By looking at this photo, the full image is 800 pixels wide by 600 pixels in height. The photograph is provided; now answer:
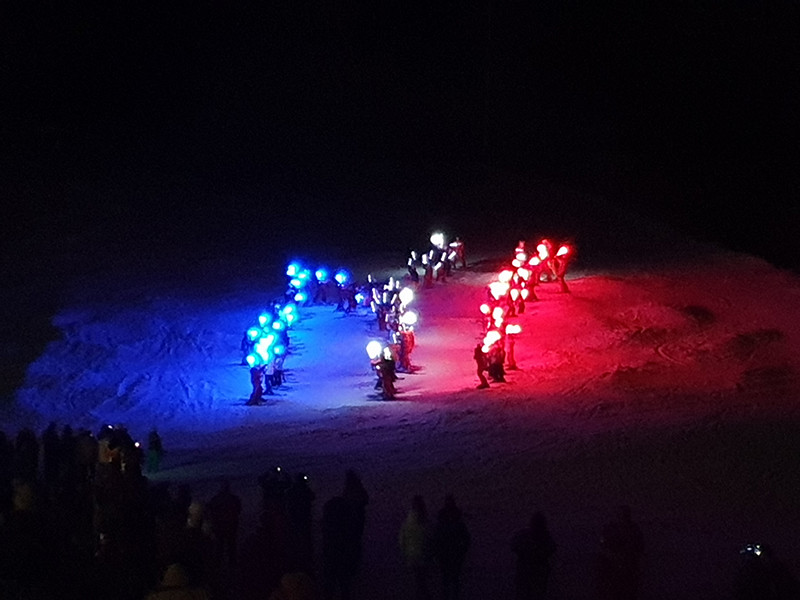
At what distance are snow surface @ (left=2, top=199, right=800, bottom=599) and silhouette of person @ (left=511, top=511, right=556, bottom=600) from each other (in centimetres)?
85

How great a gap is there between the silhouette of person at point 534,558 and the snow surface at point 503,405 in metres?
0.85

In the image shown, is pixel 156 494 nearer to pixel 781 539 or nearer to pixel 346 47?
pixel 781 539

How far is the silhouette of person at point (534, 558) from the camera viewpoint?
991 cm

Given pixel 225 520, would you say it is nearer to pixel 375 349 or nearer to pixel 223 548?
pixel 223 548

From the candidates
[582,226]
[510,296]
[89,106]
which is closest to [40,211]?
[89,106]

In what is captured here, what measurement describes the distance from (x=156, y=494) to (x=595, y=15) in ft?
195

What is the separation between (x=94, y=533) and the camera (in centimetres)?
1047

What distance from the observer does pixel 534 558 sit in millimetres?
9898

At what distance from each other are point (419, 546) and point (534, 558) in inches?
43.2

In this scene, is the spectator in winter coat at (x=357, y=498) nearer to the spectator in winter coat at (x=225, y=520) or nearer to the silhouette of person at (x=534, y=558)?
the spectator in winter coat at (x=225, y=520)

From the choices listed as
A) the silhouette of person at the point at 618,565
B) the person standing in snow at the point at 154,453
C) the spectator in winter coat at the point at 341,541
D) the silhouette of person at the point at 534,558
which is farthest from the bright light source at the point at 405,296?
the silhouette of person at the point at 618,565

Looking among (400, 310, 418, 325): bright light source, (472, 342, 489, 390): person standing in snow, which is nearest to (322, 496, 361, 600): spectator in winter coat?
(472, 342, 489, 390): person standing in snow

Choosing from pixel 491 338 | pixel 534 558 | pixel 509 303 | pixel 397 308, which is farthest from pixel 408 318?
pixel 534 558

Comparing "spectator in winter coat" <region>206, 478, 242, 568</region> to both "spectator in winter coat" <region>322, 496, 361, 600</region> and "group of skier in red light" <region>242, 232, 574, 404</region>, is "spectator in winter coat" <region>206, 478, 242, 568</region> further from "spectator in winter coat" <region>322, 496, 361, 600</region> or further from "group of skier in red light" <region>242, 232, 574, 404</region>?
"group of skier in red light" <region>242, 232, 574, 404</region>
